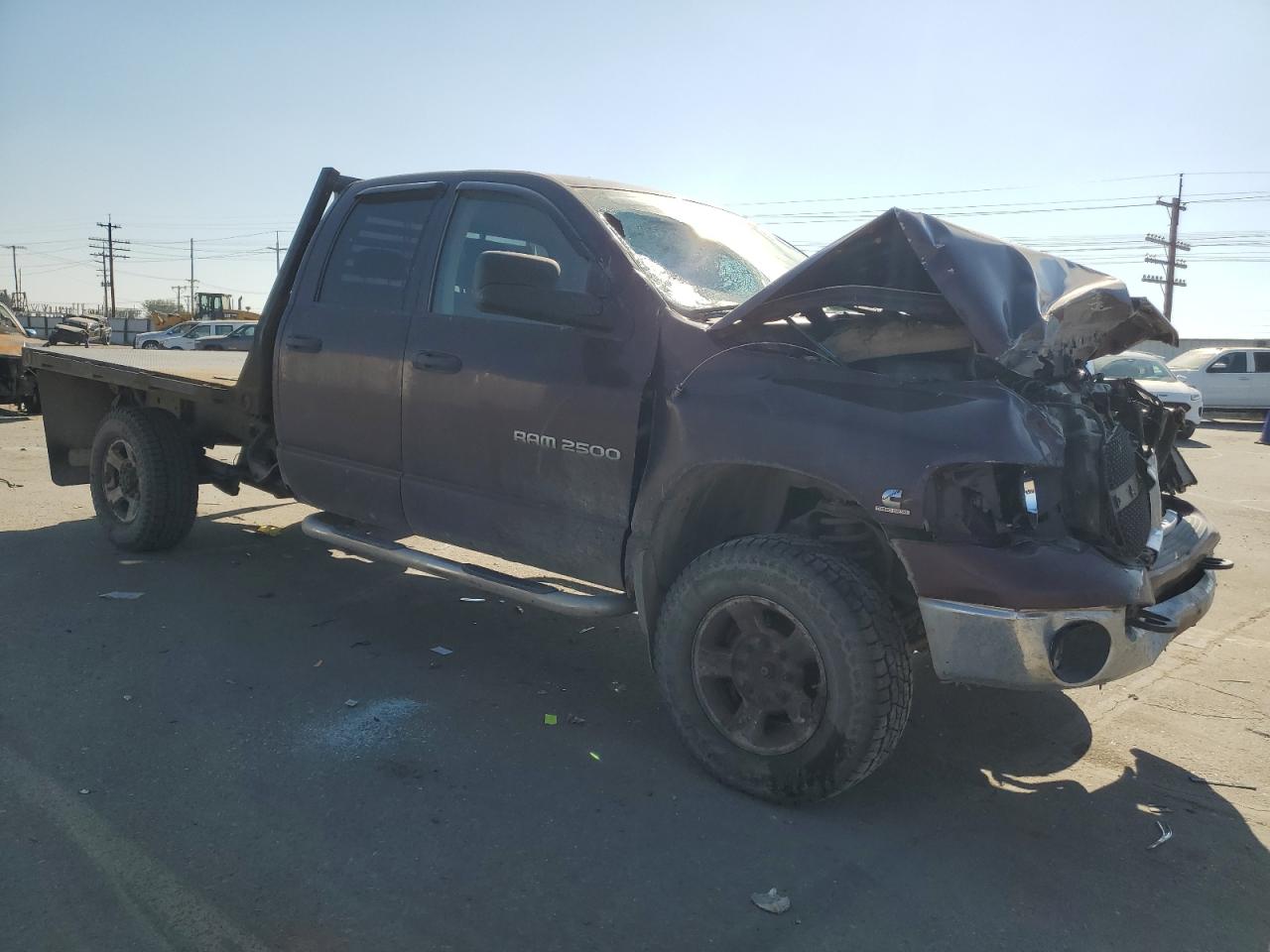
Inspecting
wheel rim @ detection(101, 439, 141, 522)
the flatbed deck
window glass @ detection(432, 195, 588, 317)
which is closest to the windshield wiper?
window glass @ detection(432, 195, 588, 317)

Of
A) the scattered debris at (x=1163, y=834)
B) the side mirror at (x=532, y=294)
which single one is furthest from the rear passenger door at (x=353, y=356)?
the scattered debris at (x=1163, y=834)

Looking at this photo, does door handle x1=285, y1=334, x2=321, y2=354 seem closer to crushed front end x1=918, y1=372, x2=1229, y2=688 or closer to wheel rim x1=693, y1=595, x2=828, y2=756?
wheel rim x1=693, y1=595, x2=828, y2=756

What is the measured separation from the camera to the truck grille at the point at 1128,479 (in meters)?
3.06

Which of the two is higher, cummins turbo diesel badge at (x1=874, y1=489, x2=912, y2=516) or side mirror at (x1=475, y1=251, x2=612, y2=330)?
side mirror at (x1=475, y1=251, x2=612, y2=330)

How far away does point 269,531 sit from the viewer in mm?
6930

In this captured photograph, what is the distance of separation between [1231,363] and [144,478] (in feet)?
74.3

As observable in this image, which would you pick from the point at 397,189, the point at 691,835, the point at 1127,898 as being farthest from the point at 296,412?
the point at 1127,898

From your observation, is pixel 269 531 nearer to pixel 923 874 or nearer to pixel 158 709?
pixel 158 709

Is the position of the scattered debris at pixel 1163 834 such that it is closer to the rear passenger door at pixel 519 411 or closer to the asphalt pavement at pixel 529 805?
the asphalt pavement at pixel 529 805

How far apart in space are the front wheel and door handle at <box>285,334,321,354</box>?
7.65 feet

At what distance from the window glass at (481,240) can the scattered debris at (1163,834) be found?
2.86 metres

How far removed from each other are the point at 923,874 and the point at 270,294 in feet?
13.3

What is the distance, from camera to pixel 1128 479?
3250 mm

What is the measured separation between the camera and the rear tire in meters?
5.82
